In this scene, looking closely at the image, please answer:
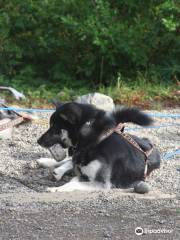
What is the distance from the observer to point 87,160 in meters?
7.08

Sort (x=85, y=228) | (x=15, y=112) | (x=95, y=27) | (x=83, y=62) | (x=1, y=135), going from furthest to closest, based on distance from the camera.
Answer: (x=83, y=62) < (x=95, y=27) < (x=15, y=112) < (x=1, y=135) < (x=85, y=228)

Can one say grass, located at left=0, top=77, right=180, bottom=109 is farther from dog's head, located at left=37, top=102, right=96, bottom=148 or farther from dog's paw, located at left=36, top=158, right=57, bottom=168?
dog's head, located at left=37, top=102, right=96, bottom=148

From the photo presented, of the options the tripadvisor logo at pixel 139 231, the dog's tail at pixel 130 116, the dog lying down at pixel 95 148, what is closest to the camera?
the tripadvisor logo at pixel 139 231

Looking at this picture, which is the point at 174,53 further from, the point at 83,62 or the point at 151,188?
the point at 151,188

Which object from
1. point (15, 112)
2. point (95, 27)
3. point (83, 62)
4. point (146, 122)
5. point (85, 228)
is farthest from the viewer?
point (83, 62)

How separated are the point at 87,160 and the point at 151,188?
2.20ft

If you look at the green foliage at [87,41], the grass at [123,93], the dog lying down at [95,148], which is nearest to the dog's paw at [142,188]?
the dog lying down at [95,148]

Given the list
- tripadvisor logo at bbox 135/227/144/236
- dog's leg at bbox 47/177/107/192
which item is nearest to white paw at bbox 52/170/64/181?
dog's leg at bbox 47/177/107/192

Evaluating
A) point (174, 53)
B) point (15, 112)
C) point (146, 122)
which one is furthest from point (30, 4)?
point (146, 122)

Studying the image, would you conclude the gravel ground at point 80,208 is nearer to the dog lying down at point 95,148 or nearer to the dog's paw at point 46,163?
the dog's paw at point 46,163

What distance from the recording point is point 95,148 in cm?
708

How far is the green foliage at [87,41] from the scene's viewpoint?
43.9 feet

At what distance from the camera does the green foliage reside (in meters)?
13.4

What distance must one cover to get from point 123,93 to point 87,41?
2.17 meters
